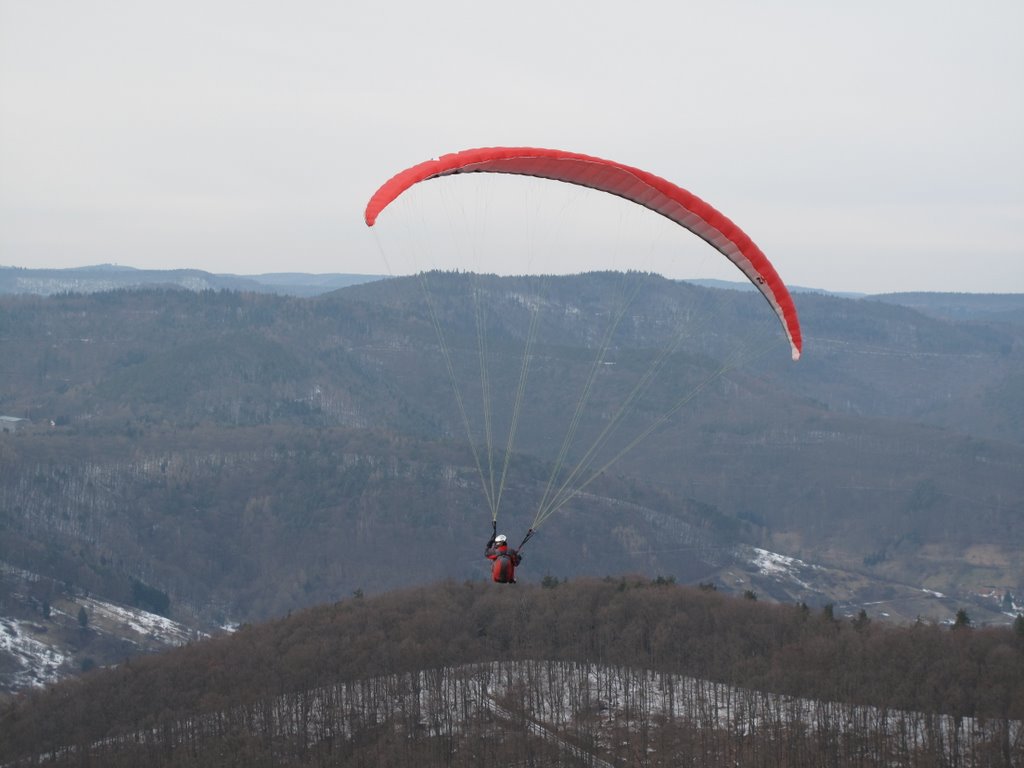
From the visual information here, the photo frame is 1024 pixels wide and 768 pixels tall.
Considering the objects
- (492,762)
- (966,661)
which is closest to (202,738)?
(492,762)

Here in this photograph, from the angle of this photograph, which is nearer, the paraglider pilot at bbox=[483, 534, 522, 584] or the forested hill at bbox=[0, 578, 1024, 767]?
the paraglider pilot at bbox=[483, 534, 522, 584]

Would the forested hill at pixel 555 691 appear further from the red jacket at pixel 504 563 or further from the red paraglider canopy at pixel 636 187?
the red paraglider canopy at pixel 636 187

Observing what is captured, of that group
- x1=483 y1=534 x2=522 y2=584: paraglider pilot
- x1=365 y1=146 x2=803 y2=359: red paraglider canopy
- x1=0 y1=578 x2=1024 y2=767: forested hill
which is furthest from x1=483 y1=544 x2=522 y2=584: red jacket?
x1=0 y1=578 x2=1024 y2=767: forested hill

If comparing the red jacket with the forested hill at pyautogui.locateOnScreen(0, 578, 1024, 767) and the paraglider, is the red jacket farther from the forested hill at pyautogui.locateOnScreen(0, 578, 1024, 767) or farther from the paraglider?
the forested hill at pyautogui.locateOnScreen(0, 578, 1024, 767)

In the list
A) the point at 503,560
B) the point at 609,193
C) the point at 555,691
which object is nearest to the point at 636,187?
the point at 609,193

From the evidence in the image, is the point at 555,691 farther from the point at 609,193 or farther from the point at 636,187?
the point at 636,187

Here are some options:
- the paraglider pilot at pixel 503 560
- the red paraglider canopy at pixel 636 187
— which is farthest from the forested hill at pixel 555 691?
the red paraglider canopy at pixel 636 187
